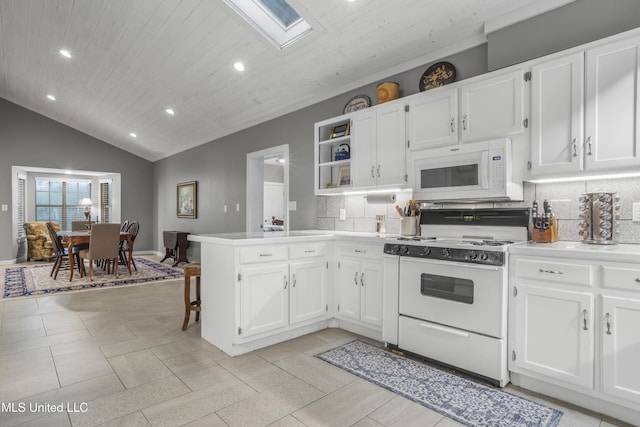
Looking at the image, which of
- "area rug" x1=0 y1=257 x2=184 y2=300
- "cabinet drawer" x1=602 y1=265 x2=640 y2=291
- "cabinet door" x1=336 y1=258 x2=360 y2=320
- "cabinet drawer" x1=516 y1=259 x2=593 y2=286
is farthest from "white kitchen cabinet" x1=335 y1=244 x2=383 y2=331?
"area rug" x1=0 y1=257 x2=184 y2=300

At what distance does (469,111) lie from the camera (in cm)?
263

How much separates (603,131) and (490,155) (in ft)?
2.09

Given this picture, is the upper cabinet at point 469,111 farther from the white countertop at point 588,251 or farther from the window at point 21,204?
the window at point 21,204

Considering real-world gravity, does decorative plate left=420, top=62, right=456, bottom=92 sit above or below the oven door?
above

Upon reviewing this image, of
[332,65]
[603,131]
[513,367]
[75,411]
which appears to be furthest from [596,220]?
[75,411]

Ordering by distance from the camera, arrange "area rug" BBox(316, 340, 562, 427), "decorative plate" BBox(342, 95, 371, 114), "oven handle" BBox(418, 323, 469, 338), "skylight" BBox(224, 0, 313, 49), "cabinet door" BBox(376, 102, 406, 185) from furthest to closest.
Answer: "decorative plate" BBox(342, 95, 371, 114) < "skylight" BBox(224, 0, 313, 49) < "cabinet door" BBox(376, 102, 406, 185) < "oven handle" BBox(418, 323, 469, 338) < "area rug" BBox(316, 340, 562, 427)

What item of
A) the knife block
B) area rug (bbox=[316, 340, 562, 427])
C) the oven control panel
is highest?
the knife block

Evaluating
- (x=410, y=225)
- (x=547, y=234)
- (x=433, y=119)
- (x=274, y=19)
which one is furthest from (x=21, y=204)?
(x=547, y=234)

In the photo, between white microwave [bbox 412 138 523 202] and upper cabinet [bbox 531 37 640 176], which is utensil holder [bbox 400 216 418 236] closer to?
white microwave [bbox 412 138 523 202]

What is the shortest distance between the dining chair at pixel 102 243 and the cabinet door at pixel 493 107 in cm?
547

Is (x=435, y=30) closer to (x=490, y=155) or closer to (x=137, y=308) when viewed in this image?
(x=490, y=155)

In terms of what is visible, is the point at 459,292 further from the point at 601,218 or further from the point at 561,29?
the point at 561,29

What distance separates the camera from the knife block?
7.71 feet

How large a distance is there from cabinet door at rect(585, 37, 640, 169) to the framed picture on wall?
673cm
